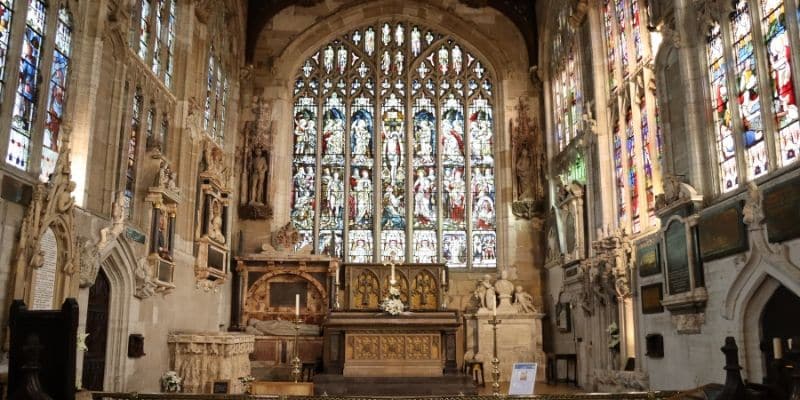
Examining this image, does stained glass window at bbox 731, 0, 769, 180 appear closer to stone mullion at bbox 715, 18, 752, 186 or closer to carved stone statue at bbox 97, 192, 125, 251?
stone mullion at bbox 715, 18, 752, 186

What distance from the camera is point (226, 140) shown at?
64.5 feet

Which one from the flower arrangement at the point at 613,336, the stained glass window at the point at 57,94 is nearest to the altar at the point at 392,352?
the flower arrangement at the point at 613,336

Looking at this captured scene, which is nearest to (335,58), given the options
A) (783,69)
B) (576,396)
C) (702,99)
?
(702,99)

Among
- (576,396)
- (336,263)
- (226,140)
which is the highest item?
(226,140)

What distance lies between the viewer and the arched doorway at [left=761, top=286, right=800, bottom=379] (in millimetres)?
9102

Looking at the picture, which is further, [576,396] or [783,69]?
[783,69]

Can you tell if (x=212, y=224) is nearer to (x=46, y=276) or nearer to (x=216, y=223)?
(x=216, y=223)

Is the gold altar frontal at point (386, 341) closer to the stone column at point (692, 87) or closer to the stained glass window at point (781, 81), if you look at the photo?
the stone column at point (692, 87)

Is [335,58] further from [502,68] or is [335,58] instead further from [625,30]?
[625,30]

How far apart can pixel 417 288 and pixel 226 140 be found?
270 inches

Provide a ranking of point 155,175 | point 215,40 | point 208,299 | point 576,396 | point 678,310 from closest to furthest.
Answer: point 576,396 → point 678,310 → point 155,175 → point 208,299 → point 215,40

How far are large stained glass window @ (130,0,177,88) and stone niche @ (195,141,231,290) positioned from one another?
2.47m

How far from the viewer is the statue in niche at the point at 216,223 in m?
16.6

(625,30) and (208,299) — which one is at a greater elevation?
(625,30)
